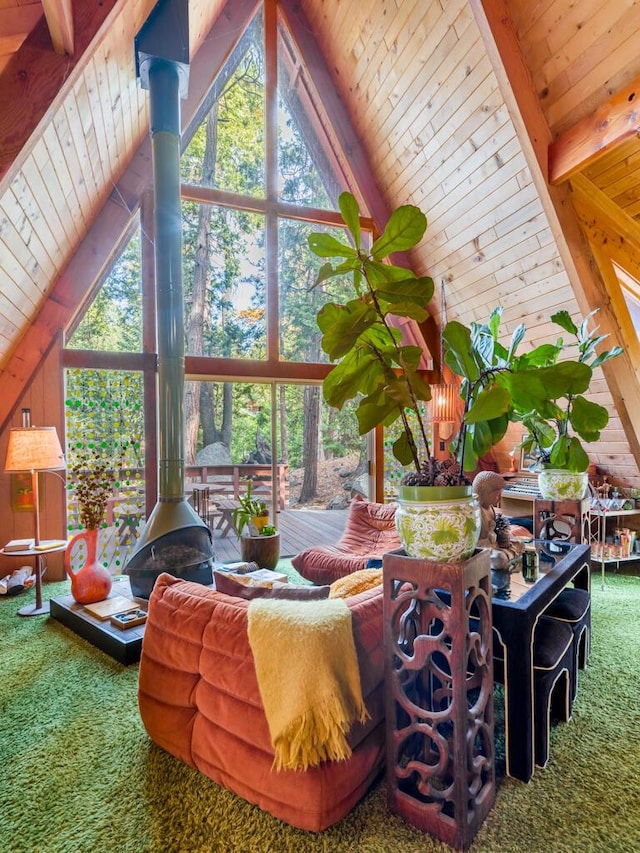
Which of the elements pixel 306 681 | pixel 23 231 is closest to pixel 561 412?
pixel 306 681

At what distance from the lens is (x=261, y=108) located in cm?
502

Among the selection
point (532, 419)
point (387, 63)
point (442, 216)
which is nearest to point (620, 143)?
point (442, 216)

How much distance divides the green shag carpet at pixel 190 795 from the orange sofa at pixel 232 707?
72 millimetres

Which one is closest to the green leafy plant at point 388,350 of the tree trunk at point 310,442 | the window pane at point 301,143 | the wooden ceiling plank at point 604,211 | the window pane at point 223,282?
the wooden ceiling plank at point 604,211

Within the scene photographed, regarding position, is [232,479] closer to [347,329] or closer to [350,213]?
[347,329]

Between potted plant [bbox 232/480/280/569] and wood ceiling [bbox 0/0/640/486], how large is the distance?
2263mm

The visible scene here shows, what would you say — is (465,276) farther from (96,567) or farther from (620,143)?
(96,567)

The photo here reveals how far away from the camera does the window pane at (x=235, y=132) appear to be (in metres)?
4.79

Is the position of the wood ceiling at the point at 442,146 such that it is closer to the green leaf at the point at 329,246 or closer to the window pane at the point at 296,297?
the window pane at the point at 296,297

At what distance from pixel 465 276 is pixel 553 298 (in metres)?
1.01

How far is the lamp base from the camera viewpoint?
3.30m

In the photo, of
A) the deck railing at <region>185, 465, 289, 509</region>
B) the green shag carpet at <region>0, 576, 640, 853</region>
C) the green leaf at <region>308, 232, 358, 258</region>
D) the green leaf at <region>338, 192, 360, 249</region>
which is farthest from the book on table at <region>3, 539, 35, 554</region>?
the green leaf at <region>338, 192, 360, 249</region>

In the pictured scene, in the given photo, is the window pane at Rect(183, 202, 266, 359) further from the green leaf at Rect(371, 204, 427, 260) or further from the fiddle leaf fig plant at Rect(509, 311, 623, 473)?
the green leaf at Rect(371, 204, 427, 260)

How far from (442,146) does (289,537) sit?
13.9 feet
